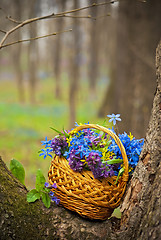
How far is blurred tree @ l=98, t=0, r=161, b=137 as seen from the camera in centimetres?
488

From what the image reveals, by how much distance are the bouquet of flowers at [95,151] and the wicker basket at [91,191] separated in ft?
0.11

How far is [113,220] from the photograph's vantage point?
1.48 metres

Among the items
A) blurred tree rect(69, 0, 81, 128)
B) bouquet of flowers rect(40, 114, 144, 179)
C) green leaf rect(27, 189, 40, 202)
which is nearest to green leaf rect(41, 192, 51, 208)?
green leaf rect(27, 189, 40, 202)

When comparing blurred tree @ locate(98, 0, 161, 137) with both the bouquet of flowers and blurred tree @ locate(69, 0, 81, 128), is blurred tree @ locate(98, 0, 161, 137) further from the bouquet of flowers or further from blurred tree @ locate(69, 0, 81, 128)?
the bouquet of flowers

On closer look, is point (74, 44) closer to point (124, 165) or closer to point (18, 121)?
point (18, 121)

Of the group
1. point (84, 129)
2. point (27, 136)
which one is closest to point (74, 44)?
point (27, 136)

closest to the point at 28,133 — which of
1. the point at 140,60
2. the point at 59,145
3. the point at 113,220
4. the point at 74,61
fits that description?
the point at 74,61

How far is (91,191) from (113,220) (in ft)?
0.84

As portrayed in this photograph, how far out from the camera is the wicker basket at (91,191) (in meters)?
1.36

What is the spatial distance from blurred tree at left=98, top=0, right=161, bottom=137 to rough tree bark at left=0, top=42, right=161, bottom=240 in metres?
3.52

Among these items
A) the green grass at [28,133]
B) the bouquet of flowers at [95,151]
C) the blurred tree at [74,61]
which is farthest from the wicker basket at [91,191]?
the blurred tree at [74,61]

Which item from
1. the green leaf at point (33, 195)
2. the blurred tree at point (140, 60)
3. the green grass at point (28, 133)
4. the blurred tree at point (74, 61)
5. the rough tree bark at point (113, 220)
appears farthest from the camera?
the blurred tree at point (74, 61)

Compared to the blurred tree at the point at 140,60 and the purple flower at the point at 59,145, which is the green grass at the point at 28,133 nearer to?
the blurred tree at the point at 140,60

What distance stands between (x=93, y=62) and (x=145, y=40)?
13631mm
